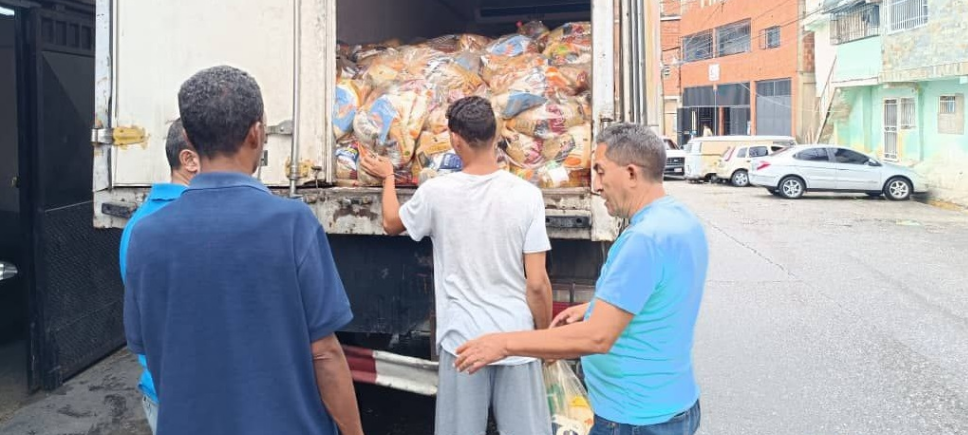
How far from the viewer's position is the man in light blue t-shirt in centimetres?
237

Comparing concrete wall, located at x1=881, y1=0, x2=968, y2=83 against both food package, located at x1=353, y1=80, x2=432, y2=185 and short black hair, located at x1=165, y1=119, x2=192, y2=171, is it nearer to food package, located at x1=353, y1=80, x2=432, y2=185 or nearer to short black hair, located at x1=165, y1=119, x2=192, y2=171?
Answer: food package, located at x1=353, y1=80, x2=432, y2=185

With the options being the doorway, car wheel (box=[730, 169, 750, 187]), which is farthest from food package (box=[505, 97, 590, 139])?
car wheel (box=[730, 169, 750, 187])

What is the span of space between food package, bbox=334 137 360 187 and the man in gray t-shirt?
98 cm

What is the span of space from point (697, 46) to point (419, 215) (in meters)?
43.8

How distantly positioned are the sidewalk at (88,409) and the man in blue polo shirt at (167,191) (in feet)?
7.88

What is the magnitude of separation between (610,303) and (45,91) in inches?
189

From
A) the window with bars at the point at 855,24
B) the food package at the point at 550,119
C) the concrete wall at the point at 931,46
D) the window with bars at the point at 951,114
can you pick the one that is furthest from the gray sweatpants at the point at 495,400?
the window with bars at the point at 855,24

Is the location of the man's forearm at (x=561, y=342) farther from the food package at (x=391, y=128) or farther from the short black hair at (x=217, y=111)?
the food package at (x=391, y=128)

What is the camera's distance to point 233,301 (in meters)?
1.97

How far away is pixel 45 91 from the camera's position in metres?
5.64

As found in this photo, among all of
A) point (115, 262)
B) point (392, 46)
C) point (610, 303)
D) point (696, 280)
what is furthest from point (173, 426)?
point (115, 262)

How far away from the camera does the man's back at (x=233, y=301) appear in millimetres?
1953

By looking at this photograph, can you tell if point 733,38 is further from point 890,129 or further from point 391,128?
point 391,128

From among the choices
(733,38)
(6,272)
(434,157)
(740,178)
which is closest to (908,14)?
(740,178)
